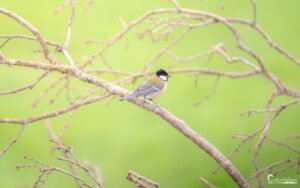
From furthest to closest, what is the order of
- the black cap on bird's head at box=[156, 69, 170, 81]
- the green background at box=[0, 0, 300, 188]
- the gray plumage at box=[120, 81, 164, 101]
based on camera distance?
1. the green background at box=[0, 0, 300, 188]
2. the black cap on bird's head at box=[156, 69, 170, 81]
3. the gray plumage at box=[120, 81, 164, 101]

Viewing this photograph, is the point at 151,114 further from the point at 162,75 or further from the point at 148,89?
the point at 148,89

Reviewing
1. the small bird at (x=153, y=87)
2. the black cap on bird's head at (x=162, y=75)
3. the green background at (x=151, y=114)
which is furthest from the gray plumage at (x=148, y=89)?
the green background at (x=151, y=114)

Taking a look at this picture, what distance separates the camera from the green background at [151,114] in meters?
3.08

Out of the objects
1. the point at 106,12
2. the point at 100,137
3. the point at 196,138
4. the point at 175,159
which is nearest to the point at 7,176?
the point at 100,137

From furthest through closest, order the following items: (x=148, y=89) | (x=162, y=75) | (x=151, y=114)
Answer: (x=151, y=114), (x=162, y=75), (x=148, y=89)

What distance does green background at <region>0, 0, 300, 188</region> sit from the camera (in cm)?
308

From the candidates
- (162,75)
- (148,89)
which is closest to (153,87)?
(148,89)

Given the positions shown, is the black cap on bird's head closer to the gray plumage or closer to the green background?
the gray plumage

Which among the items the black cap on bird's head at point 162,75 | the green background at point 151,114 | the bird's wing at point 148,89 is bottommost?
the bird's wing at point 148,89

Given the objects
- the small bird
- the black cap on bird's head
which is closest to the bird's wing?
the small bird

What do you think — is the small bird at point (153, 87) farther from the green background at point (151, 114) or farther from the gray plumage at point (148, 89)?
the green background at point (151, 114)

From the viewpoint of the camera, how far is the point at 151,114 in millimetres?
3557

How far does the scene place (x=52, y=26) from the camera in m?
3.97

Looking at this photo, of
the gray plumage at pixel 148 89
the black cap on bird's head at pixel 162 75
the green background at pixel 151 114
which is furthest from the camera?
the green background at pixel 151 114
